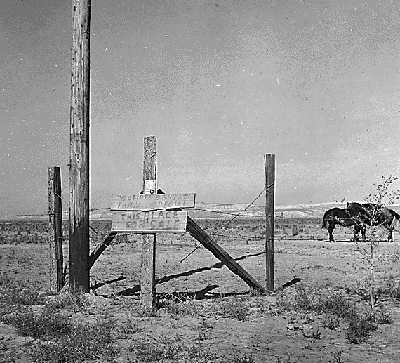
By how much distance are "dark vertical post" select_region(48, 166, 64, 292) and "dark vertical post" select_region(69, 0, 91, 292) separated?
1222 mm

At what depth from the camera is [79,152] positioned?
10336 mm

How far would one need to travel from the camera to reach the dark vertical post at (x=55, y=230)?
11484 mm

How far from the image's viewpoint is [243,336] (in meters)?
7.34

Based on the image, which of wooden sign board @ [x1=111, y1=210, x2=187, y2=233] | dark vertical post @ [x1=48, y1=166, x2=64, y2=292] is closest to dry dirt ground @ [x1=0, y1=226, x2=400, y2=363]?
dark vertical post @ [x1=48, y1=166, x2=64, y2=292]

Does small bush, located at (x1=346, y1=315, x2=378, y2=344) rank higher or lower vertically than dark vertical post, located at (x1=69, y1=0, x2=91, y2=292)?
lower

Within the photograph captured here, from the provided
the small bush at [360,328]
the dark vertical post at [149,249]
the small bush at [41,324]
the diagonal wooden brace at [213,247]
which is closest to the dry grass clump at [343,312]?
the small bush at [360,328]

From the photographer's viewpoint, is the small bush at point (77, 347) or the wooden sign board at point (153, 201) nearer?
the small bush at point (77, 347)

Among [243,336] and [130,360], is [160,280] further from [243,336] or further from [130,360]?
[130,360]

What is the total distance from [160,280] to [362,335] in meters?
6.83

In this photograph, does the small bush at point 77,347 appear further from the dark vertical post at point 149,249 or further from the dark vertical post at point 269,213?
the dark vertical post at point 269,213

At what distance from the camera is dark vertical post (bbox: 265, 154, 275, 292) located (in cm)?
1075

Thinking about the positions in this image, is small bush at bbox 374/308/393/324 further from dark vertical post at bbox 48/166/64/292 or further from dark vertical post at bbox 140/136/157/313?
dark vertical post at bbox 48/166/64/292

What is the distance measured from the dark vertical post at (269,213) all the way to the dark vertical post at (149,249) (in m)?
2.67

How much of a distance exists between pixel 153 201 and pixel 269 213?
283 cm
